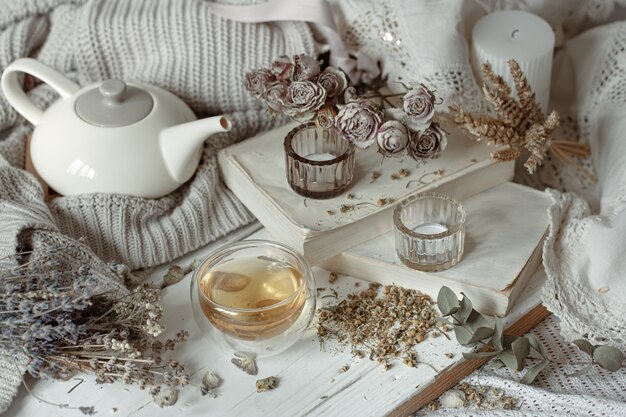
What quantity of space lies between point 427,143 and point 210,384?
1.13ft

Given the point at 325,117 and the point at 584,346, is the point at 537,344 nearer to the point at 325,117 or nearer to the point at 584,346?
the point at 584,346

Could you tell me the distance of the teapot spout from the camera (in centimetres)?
97

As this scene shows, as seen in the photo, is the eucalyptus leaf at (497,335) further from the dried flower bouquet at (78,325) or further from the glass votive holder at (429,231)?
the dried flower bouquet at (78,325)

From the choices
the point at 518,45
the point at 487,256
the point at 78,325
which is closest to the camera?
the point at 78,325

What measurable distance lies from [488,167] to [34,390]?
A: 554 mm

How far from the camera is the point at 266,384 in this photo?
0.86m

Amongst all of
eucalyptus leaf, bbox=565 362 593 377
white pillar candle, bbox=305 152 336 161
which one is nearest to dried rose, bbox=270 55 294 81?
white pillar candle, bbox=305 152 336 161

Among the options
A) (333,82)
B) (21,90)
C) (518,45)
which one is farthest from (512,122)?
Result: (21,90)

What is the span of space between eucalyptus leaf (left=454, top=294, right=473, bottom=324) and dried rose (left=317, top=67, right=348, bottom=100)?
261 millimetres

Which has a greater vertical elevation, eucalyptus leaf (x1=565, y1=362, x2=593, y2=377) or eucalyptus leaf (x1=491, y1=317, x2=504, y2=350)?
eucalyptus leaf (x1=491, y1=317, x2=504, y2=350)

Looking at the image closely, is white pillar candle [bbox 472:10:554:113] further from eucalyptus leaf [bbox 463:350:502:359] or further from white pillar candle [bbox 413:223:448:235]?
eucalyptus leaf [bbox 463:350:502:359]

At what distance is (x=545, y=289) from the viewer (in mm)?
919

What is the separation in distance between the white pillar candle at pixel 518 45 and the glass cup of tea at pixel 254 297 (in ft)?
1.17

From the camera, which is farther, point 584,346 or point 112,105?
point 112,105
